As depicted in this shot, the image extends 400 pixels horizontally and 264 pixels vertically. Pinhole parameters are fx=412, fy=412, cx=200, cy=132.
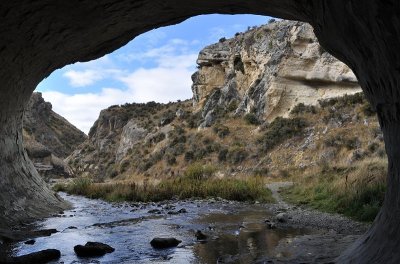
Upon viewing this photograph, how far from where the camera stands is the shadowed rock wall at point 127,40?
4227 mm

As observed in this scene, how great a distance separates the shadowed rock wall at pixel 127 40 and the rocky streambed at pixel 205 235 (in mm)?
1521

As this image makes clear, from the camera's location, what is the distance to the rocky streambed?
688 cm

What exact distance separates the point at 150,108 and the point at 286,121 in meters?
47.0

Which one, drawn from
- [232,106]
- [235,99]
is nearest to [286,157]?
[232,106]

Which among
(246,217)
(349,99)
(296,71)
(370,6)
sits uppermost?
(296,71)

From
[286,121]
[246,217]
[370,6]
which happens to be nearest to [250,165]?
[286,121]

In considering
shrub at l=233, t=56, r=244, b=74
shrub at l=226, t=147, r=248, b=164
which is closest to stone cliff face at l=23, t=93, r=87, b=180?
shrub at l=226, t=147, r=248, b=164

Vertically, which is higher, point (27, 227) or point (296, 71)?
point (296, 71)

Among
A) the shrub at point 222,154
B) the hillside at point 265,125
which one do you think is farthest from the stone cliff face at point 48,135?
the shrub at point 222,154

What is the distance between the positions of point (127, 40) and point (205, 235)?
6.10 m

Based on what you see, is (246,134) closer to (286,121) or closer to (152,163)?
(286,121)

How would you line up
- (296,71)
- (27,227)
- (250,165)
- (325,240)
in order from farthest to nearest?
(296,71) < (250,165) < (27,227) < (325,240)

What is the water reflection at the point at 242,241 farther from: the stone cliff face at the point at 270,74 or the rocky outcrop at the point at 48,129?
the rocky outcrop at the point at 48,129

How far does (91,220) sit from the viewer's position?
41.7 ft
